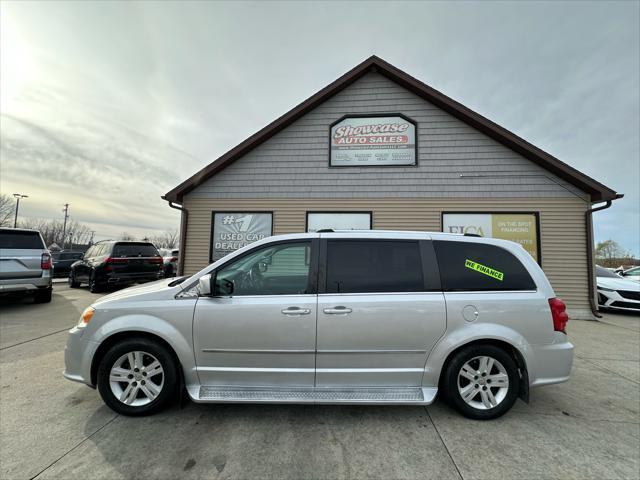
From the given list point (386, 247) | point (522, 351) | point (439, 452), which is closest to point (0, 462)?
point (439, 452)

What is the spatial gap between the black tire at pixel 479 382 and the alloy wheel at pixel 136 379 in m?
2.76

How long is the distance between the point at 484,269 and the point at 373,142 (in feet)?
20.2

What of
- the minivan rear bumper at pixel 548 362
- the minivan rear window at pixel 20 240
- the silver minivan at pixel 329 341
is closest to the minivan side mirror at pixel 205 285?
the silver minivan at pixel 329 341

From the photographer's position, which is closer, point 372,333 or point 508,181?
point 372,333

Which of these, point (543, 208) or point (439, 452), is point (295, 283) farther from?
point (543, 208)

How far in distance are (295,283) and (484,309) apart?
1856mm

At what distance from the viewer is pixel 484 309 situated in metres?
2.70

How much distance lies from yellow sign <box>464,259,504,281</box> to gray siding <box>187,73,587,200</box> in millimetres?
5247

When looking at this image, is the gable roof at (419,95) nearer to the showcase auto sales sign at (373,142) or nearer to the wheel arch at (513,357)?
the showcase auto sales sign at (373,142)

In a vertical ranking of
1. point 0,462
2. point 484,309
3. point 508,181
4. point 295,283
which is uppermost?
point 508,181

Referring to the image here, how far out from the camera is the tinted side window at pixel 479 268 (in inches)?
110

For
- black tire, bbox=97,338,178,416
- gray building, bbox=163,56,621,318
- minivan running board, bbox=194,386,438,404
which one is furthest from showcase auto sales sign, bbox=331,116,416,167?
black tire, bbox=97,338,178,416

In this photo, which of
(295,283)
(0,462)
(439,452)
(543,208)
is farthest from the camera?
(543,208)

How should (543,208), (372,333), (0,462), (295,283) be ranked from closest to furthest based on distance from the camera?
(0,462)
(372,333)
(295,283)
(543,208)
